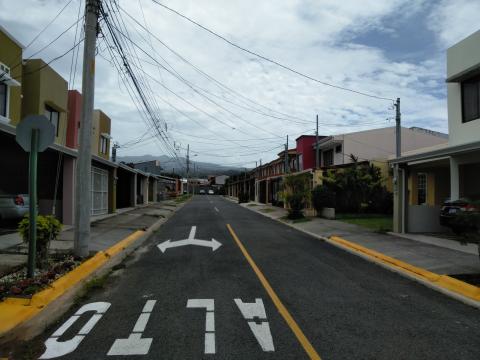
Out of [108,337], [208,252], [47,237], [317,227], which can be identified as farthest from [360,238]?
[108,337]

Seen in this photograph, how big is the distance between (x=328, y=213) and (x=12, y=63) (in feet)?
57.0

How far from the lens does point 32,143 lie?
7.49m

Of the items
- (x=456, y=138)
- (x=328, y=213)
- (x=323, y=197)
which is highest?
(x=456, y=138)

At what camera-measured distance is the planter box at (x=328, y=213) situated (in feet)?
80.3

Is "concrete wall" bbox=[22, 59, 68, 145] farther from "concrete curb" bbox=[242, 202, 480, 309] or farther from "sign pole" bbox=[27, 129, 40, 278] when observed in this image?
"concrete curb" bbox=[242, 202, 480, 309]

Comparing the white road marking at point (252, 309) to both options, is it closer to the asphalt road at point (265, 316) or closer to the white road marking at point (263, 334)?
the asphalt road at point (265, 316)

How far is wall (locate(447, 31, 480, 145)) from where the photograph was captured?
16.4 m

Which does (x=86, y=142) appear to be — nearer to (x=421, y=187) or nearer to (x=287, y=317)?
(x=287, y=317)

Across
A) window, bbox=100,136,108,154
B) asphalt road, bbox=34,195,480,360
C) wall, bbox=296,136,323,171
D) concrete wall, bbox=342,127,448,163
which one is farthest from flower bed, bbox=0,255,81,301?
wall, bbox=296,136,323,171

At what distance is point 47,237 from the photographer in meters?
8.73

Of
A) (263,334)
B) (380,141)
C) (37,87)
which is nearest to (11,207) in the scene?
(37,87)

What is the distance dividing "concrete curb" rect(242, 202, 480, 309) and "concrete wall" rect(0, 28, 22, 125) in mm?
14674

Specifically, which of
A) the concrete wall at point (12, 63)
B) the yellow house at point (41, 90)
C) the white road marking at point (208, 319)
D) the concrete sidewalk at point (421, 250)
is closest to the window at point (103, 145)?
the yellow house at point (41, 90)

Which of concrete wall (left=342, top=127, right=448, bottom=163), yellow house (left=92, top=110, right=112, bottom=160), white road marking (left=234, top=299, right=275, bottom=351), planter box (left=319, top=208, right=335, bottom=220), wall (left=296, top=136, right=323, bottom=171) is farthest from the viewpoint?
wall (left=296, top=136, right=323, bottom=171)
